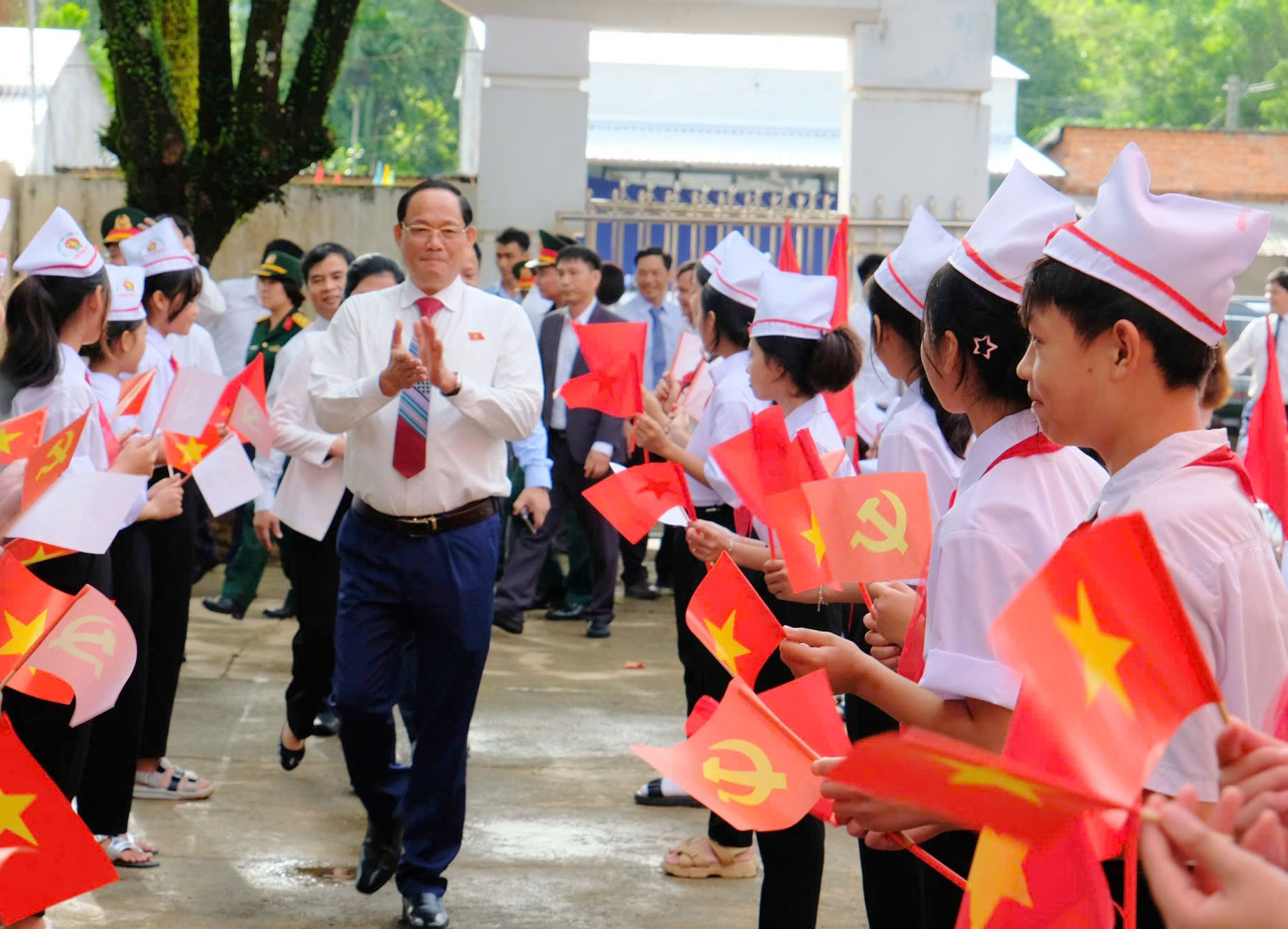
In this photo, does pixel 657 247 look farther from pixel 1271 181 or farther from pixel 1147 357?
pixel 1271 181

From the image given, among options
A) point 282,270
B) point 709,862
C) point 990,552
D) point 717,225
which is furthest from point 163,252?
point 717,225

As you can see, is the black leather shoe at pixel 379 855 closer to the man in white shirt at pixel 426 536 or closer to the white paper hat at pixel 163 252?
the man in white shirt at pixel 426 536

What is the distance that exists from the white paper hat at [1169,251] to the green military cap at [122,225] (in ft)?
20.8

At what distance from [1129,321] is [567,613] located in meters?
7.24

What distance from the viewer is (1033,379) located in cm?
208

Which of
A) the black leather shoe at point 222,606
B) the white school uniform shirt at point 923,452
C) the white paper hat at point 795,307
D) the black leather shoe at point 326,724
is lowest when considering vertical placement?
the black leather shoe at point 222,606

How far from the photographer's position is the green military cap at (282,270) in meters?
7.55

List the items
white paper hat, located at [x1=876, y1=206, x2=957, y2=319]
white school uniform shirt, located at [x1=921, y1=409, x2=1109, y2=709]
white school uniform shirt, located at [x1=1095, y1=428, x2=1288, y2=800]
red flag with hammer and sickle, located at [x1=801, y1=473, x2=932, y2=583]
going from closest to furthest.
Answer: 1. white school uniform shirt, located at [x1=1095, y1=428, x2=1288, y2=800]
2. white school uniform shirt, located at [x1=921, y1=409, x2=1109, y2=709]
3. red flag with hammer and sickle, located at [x1=801, y1=473, x2=932, y2=583]
4. white paper hat, located at [x1=876, y1=206, x2=957, y2=319]

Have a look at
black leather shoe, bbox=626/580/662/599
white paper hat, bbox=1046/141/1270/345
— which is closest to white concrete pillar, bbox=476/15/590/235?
black leather shoe, bbox=626/580/662/599

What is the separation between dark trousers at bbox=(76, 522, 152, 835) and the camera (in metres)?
4.63

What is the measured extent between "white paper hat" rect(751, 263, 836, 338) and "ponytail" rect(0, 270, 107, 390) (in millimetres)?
1771

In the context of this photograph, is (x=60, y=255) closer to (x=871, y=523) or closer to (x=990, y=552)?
(x=871, y=523)

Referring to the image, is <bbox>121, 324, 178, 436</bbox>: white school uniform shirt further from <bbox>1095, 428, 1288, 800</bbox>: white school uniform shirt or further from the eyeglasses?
<bbox>1095, 428, 1288, 800</bbox>: white school uniform shirt

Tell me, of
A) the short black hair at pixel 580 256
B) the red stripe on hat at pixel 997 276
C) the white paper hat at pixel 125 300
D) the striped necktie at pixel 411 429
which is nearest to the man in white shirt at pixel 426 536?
the striped necktie at pixel 411 429
